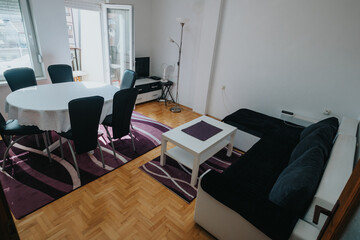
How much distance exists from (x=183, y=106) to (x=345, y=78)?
3.16 meters

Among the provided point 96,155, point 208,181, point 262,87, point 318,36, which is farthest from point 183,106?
point 208,181

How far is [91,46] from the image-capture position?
531 centimetres

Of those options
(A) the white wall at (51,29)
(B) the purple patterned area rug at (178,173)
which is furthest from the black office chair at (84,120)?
(A) the white wall at (51,29)

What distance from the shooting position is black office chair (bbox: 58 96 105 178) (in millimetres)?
2041

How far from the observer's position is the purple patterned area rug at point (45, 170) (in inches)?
83.4

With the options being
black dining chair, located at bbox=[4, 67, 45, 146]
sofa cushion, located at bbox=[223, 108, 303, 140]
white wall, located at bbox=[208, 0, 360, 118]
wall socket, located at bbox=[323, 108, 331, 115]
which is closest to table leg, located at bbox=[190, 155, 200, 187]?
sofa cushion, located at bbox=[223, 108, 303, 140]

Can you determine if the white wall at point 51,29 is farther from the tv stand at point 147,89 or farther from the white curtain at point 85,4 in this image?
the tv stand at point 147,89

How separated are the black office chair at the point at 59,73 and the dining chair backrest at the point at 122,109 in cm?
167

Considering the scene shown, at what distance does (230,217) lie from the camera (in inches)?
64.4

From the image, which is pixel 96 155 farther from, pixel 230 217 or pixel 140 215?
pixel 230 217

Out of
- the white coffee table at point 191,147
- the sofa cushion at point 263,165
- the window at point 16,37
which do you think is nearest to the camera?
the sofa cushion at point 263,165

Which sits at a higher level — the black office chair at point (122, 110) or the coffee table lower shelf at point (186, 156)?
the black office chair at point (122, 110)

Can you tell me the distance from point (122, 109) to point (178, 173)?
3.66ft

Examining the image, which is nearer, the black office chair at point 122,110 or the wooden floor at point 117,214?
the wooden floor at point 117,214
